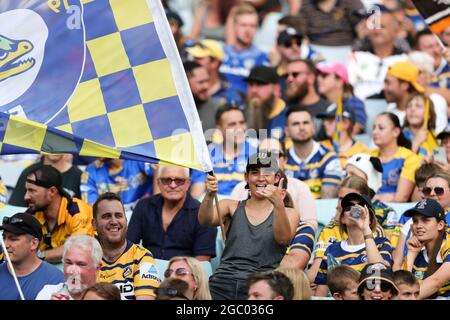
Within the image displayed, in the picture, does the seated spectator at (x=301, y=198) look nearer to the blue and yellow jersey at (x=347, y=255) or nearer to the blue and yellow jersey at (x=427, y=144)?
the blue and yellow jersey at (x=347, y=255)

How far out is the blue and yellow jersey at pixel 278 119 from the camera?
1398 cm

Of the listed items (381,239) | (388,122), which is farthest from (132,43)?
(388,122)

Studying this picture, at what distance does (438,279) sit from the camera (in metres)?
9.84

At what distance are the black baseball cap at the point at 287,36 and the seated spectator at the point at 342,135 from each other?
1.96 m

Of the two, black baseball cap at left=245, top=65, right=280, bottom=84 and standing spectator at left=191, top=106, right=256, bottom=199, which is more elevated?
black baseball cap at left=245, top=65, right=280, bottom=84

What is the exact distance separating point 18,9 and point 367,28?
717 centimetres

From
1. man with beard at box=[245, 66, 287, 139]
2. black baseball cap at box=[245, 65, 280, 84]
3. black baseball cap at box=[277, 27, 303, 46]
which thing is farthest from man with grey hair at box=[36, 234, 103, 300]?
black baseball cap at box=[277, 27, 303, 46]

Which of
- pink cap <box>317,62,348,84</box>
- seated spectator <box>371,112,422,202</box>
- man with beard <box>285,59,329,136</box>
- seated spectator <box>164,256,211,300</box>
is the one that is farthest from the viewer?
pink cap <box>317,62,348,84</box>

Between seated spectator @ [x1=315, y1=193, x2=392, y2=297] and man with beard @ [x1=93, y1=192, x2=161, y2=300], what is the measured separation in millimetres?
1297

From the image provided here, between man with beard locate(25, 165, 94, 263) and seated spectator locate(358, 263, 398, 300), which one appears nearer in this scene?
seated spectator locate(358, 263, 398, 300)

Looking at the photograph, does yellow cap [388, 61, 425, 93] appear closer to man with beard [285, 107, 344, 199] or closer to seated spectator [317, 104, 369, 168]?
seated spectator [317, 104, 369, 168]

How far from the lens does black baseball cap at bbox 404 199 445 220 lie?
10086mm

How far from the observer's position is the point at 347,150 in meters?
13.1
